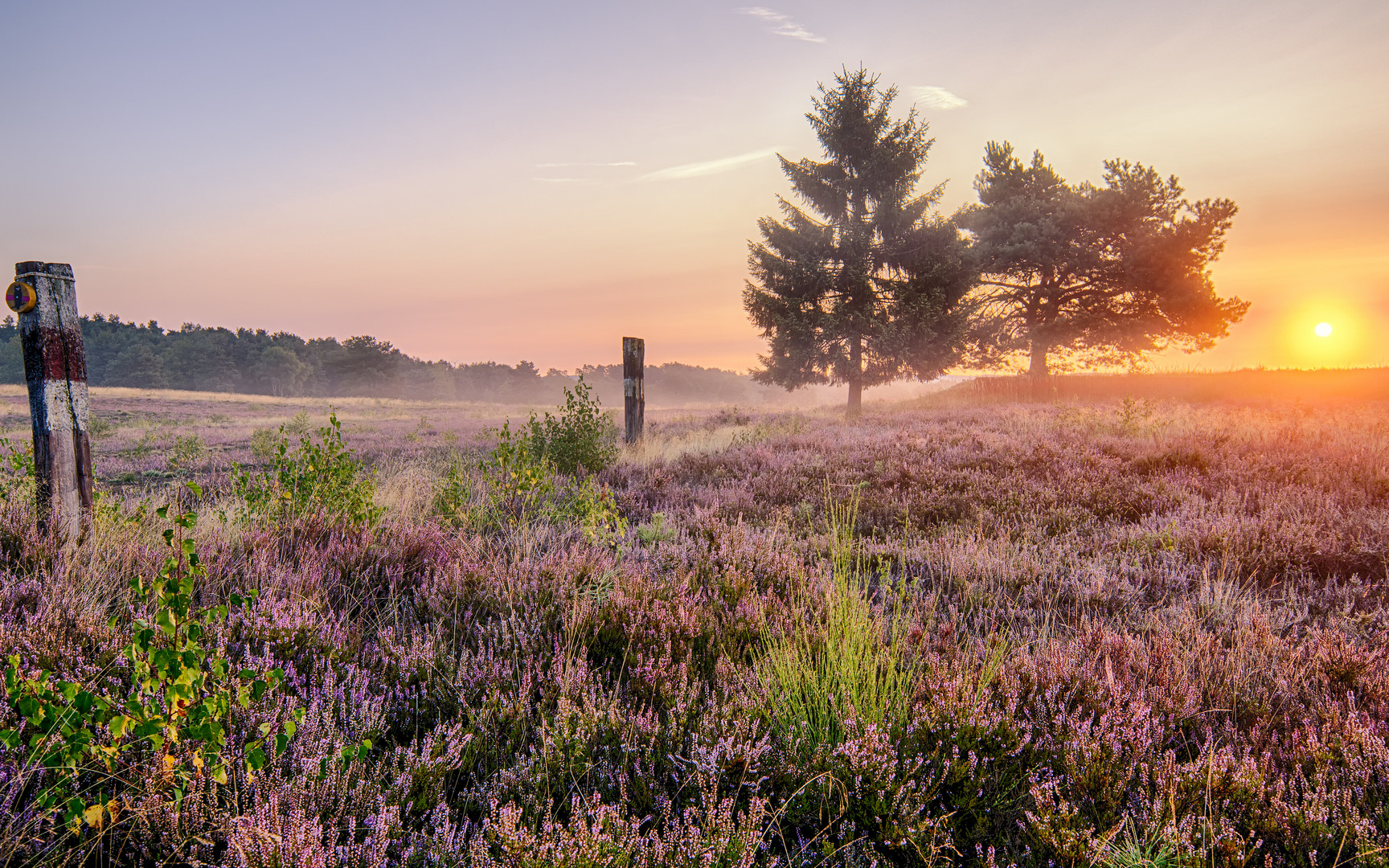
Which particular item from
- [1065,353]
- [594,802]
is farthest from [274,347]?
[594,802]

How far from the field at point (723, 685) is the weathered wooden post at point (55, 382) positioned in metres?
0.22

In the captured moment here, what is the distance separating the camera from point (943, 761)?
1916 mm

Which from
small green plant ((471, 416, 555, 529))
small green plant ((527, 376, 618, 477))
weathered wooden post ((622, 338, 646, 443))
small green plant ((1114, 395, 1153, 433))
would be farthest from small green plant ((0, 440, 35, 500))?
small green plant ((1114, 395, 1153, 433))

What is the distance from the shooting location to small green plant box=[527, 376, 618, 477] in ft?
29.4

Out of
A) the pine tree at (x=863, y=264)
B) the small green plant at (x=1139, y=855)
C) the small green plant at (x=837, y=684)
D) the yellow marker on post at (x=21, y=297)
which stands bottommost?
the small green plant at (x=1139, y=855)

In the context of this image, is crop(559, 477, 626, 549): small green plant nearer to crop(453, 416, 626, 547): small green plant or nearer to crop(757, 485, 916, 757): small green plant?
crop(453, 416, 626, 547): small green plant

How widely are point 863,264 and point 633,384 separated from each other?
13081 millimetres

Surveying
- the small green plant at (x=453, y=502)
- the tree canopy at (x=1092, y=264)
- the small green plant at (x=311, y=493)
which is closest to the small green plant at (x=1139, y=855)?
the small green plant at (x=453, y=502)

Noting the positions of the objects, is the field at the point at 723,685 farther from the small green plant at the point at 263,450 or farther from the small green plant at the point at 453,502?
the small green plant at the point at 263,450

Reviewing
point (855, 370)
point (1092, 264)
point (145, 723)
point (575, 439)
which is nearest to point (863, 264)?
point (855, 370)

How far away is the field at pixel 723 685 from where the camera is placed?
1.64 metres

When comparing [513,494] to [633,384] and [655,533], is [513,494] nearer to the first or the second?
[655,533]

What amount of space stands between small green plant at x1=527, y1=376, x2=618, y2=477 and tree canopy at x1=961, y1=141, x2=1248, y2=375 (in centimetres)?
2211

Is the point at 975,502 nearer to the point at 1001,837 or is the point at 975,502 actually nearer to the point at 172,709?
the point at 1001,837
